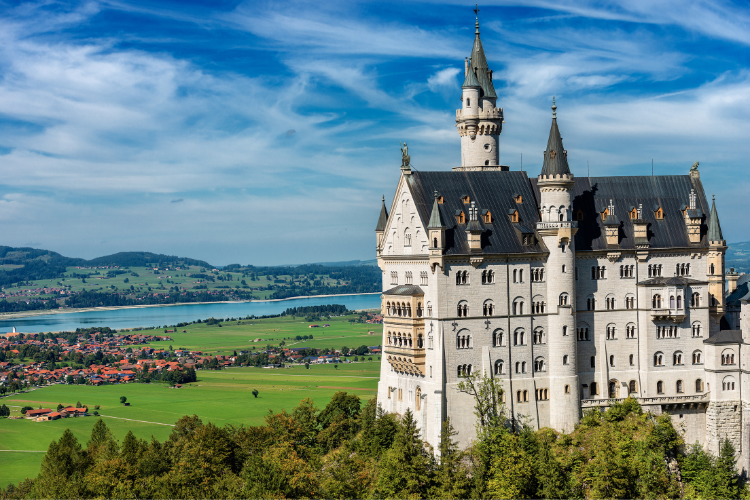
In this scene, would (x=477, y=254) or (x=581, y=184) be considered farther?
(x=581, y=184)

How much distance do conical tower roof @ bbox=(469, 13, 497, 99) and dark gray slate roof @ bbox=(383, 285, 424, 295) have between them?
23044 millimetres

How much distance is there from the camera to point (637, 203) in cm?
8875

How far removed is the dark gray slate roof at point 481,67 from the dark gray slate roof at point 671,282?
24.7 meters

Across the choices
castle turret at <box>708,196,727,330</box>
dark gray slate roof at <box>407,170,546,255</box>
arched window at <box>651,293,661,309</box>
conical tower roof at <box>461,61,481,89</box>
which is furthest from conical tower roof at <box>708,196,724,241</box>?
conical tower roof at <box>461,61,481,89</box>

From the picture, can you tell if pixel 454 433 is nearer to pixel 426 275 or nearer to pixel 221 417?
pixel 426 275

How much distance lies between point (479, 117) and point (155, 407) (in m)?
106

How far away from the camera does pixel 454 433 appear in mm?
79312

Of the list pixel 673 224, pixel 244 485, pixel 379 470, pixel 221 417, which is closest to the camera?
pixel 244 485

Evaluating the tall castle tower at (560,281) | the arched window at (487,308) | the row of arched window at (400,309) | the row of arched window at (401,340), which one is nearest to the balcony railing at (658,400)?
the tall castle tower at (560,281)

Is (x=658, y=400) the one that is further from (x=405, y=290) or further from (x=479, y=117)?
(x=479, y=117)

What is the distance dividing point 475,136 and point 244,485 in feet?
141

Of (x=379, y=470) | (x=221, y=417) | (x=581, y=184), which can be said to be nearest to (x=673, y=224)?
(x=581, y=184)

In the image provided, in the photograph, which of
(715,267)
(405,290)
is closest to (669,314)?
(715,267)

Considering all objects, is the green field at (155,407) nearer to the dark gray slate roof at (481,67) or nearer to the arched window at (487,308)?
the arched window at (487,308)
